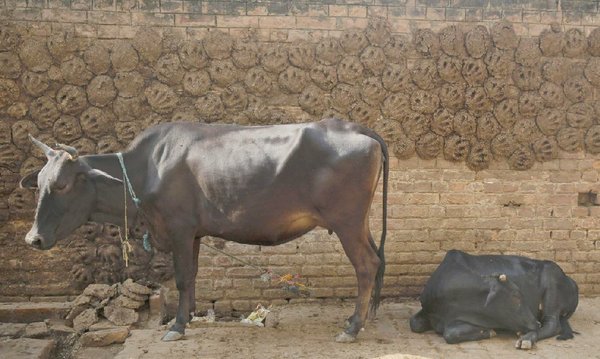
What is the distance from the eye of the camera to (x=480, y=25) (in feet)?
20.6

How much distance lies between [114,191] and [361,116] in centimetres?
263

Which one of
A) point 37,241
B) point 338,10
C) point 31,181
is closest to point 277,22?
point 338,10

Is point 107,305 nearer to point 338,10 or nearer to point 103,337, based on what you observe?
point 103,337

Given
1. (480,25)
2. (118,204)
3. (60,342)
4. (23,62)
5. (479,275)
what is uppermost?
(480,25)

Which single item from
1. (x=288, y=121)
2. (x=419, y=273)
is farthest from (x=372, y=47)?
(x=419, y=273)

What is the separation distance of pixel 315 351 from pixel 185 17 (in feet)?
11.7

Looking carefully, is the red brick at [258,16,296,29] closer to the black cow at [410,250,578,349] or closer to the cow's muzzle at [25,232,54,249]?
the black cow at [410,250,578,349]

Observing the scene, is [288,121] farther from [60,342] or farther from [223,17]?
[60,342]

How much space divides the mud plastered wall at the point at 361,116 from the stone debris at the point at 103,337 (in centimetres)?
96

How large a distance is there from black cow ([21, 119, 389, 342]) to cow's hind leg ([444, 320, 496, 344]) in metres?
0.72

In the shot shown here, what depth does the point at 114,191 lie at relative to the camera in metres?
4.98

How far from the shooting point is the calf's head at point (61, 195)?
4.70 meters

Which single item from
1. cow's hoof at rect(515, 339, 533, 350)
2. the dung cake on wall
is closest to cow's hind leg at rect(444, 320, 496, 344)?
cow's hoof at rect(515, 339, 533, 350)

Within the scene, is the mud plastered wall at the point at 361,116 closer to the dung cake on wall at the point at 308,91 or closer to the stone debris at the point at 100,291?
the dung cake on wall at the point at 308,91
